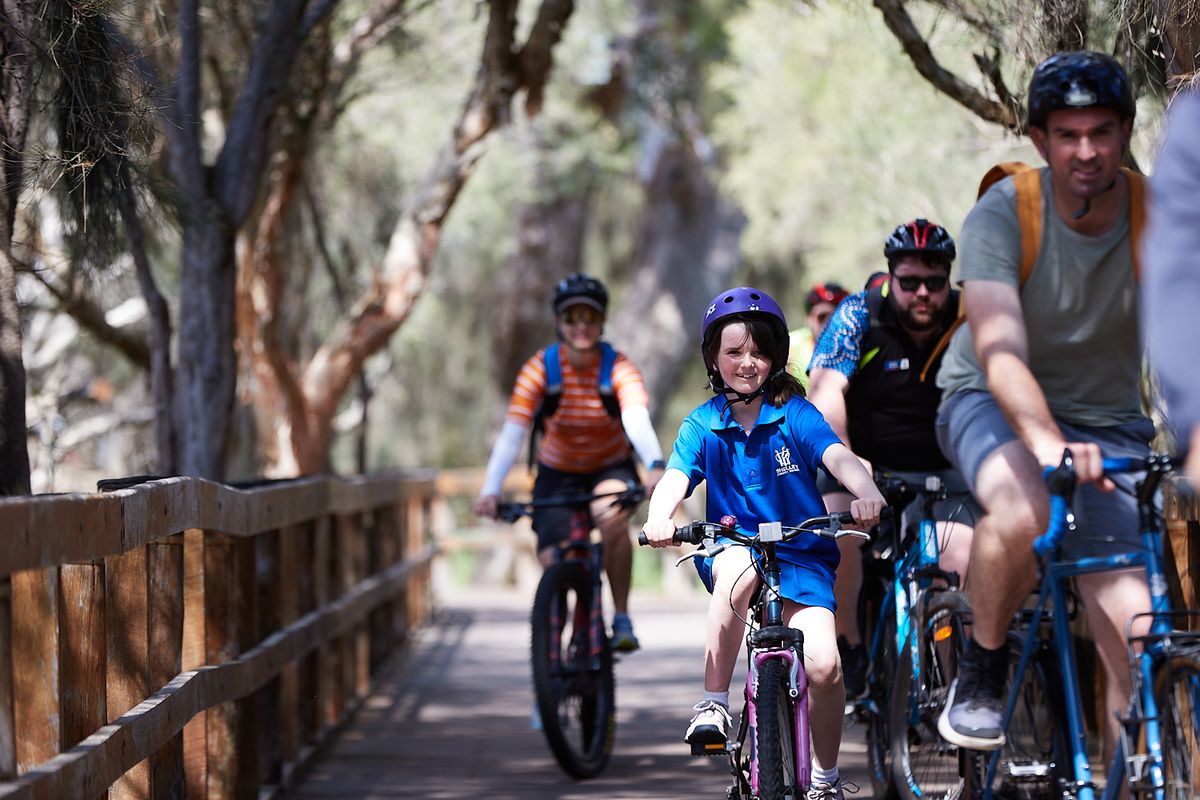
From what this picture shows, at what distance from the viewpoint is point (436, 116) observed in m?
23.1

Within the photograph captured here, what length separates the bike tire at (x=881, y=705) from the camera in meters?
6.45

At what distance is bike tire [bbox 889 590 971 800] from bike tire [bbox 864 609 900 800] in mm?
388

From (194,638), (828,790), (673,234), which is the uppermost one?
(673,234)

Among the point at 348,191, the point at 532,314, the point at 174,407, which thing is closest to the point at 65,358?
the point at 348,191

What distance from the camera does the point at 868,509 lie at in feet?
15.9

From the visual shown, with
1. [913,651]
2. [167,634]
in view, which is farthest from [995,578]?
[167,634]

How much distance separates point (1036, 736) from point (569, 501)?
340 centimetres

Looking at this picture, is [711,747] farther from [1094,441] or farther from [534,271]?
[534,271]

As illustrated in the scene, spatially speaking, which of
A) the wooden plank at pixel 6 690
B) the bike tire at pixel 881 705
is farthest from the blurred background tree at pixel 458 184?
the wooden plank at pixel 6 690

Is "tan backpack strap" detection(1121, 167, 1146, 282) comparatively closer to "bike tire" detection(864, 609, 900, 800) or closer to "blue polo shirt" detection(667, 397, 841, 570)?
"blue polo shirt" detection(667, 397, 841, 570)

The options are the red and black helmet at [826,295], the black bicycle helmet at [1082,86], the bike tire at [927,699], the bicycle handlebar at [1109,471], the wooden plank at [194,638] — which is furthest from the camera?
the red and black helmet at [826,295]

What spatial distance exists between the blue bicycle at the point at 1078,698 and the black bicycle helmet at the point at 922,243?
170 cm

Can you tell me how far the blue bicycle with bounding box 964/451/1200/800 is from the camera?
3.96 meters

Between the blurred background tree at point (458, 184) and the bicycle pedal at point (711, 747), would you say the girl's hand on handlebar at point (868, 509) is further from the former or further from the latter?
the blurred background tree at point (458, 184)
